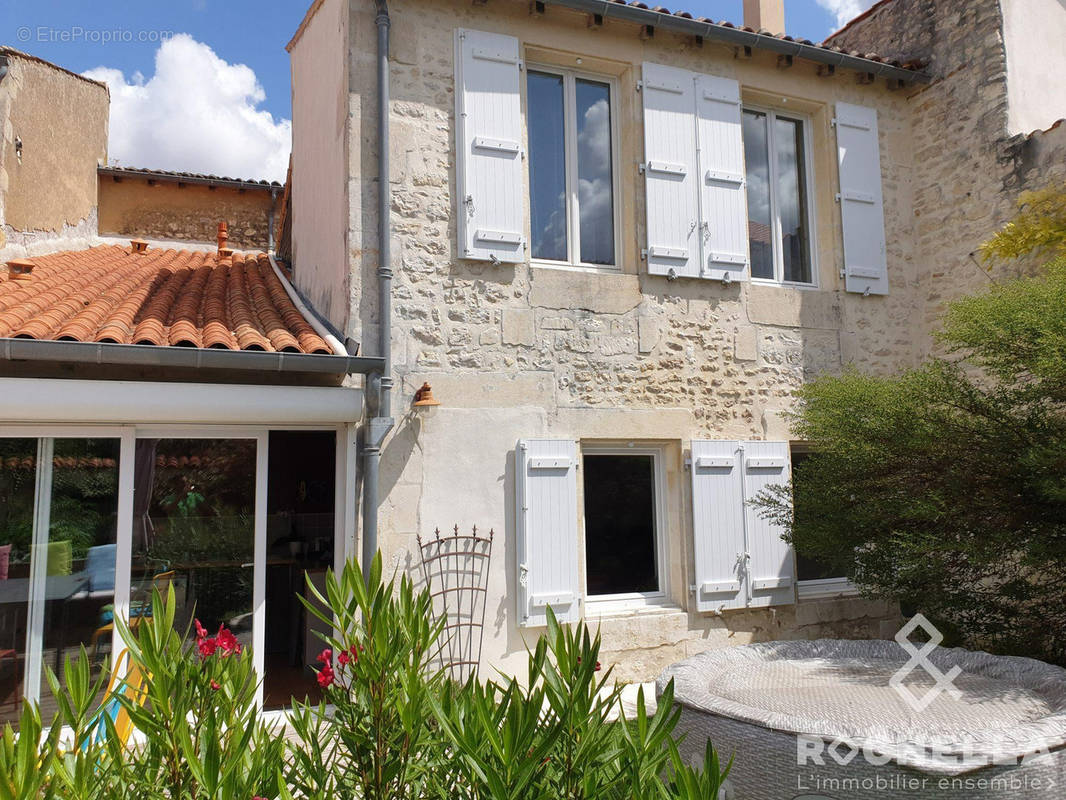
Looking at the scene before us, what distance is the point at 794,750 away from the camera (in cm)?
300

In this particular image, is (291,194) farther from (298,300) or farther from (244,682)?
(244,682)

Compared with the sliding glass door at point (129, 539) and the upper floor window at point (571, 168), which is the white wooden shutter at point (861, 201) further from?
the sliding glass door at point (129, 539)

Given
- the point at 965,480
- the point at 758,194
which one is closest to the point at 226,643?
the point at 965,480

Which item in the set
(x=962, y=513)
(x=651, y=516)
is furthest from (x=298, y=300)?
(x=962, y=513)

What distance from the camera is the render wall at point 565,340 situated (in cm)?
564

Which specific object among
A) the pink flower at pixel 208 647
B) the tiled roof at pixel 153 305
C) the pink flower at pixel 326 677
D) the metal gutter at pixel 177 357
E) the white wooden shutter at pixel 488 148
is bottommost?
the pink flower at pixel 326 677

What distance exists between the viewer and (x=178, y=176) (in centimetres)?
1137

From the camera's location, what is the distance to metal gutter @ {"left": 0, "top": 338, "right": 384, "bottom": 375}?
4402mm

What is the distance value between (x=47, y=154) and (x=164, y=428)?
6363 mm

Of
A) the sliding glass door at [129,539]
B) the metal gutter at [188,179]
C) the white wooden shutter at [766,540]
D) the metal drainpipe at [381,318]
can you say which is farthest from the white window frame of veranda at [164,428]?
the metal gutter at [188,179]

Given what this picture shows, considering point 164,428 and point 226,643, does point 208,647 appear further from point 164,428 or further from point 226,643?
point 164,428

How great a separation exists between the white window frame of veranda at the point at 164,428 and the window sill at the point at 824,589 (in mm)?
3826

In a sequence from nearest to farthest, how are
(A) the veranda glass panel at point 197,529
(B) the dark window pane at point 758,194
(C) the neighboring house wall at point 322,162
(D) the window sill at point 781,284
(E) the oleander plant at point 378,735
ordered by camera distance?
1. (E) the oleander plant at point 378,735
2. (A) the veranda glass panel at point 197,529
3. (C) the neighboring house wall at point 322,162
4. (D) the window sill at point 781,284
5. (B) the dark window pane at point 758,194

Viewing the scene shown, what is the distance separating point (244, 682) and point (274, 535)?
119 inches
